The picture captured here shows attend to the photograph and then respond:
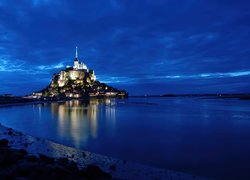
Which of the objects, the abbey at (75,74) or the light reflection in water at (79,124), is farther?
the abbey at (75,74)

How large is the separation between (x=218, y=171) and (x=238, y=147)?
4.59 m

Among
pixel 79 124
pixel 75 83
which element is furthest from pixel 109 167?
pixel 75 83

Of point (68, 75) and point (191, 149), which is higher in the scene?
point (68, 75)

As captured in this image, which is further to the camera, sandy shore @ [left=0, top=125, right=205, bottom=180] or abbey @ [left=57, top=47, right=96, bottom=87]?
abbey @ [left=57, top=47, right=96, bottom=87]

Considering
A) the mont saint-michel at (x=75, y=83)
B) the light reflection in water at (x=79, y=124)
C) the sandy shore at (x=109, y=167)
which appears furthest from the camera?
the mont saint-michel at (x=75, y=83)

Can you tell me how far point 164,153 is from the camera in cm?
1074

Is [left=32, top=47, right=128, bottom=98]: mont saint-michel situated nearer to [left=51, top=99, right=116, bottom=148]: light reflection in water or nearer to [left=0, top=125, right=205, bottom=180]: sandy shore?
[left=51, top=99, right=116, bottom=148]: light reflection in water

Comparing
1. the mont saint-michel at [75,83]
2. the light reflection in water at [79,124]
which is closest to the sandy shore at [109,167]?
the light reflection in water at [79,124]

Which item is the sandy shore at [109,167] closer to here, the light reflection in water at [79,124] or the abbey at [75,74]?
the light reflection in water at [79,124]

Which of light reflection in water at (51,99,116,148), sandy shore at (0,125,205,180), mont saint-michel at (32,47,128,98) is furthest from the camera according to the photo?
mont saint-michel at (32,47,128,98)

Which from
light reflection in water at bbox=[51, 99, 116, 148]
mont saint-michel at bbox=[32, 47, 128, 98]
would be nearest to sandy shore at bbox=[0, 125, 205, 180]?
light reflection in water at bbox=[51, 99, 116, 148]

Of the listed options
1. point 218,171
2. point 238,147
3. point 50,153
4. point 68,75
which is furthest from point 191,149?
point 68,75

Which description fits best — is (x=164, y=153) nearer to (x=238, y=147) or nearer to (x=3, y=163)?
(x=238, y=147)

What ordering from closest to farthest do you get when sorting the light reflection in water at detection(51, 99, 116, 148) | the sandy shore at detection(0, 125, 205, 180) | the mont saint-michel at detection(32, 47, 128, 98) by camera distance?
the sandy shore at detection(0, 125, 205, 180), the light reflection in water at detection(51, 99, 116, 148), the mont saint-michel at detection(32, 47, 128, 98)
